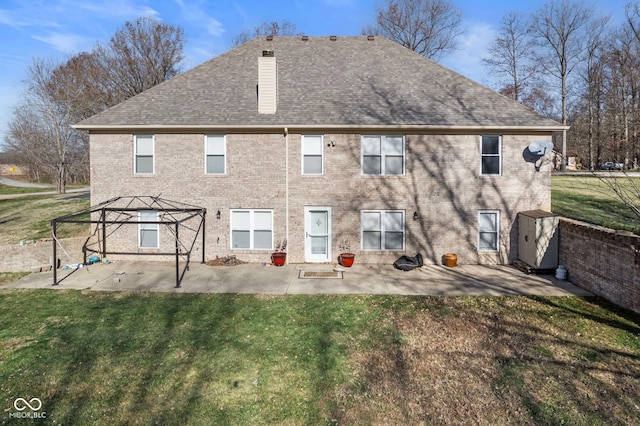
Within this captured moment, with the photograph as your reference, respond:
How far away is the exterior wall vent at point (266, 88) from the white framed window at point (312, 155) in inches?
74.5

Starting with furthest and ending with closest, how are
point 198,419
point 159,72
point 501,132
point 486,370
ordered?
→ point 159,72
point 501,132
point 486,370
point 198,419

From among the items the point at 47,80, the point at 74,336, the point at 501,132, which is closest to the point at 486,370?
the point at 74,336

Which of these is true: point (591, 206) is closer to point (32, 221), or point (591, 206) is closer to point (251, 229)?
point (251, 229)

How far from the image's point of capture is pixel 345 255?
13289mm

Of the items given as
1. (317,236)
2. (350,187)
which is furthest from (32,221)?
(350,187)

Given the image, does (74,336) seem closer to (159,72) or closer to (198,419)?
(198,419)

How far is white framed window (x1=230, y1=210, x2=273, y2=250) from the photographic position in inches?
545

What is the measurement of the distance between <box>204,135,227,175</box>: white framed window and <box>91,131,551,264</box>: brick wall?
0.19 m

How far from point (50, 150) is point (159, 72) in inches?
537

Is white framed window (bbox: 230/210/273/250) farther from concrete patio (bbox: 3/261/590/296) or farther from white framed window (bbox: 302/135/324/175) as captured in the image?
white framed window (bbox: 302/135/324/175)

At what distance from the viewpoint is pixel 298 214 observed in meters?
13.7

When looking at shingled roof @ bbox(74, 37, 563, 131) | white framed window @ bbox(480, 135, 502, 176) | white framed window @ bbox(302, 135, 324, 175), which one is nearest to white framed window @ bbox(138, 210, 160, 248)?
shingled roof @ bbox(74, 37, 563, 131)

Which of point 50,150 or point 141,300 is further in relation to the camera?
point 50,150

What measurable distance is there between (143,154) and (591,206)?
21.7 m
